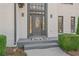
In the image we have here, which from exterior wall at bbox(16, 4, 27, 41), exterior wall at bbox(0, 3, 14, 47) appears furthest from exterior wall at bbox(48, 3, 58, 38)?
exterior wall at bbox(0, 3, 14, 47)

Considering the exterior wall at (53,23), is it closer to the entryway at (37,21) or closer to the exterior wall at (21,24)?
the entryway at (37,21)

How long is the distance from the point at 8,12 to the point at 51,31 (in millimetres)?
512

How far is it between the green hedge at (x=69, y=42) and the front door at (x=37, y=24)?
0.85ft

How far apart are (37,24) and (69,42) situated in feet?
1.32

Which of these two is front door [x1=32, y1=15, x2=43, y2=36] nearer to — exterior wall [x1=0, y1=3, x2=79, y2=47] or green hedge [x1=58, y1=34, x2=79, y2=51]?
exterior wall [x1=0, y1=3, x2=79, y2=47]

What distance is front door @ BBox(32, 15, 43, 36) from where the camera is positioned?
2418mm

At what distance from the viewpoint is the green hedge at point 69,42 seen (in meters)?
2.31

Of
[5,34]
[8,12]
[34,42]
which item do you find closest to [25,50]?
[34,42]

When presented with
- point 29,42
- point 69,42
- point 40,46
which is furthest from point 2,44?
point 69,42

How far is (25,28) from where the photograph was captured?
2.36m

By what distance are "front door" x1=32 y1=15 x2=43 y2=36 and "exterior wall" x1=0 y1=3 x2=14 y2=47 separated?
242 mm

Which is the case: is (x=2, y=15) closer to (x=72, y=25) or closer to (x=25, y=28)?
(x=25, y=28)

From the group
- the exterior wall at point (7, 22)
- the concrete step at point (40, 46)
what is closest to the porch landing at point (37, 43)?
the concrete step at point (40, 46)

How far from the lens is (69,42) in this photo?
2.38m
